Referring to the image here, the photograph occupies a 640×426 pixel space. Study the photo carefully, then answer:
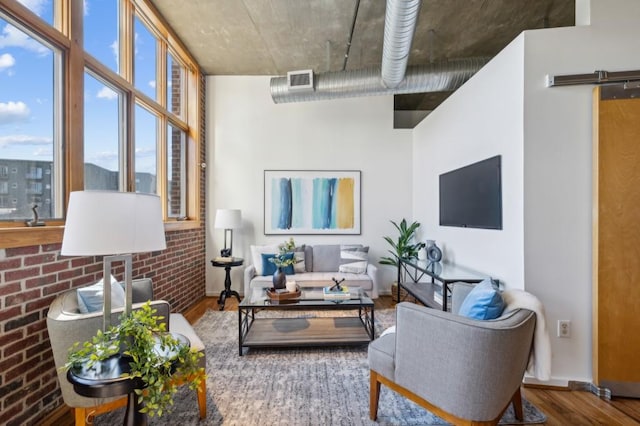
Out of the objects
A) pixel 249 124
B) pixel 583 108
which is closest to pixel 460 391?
pixel 583 108

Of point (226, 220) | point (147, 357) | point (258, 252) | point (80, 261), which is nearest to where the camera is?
point (147, 357)

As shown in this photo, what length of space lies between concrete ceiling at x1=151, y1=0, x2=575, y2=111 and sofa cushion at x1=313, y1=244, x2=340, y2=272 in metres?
2.59

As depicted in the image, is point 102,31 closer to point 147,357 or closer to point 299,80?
point 299,80

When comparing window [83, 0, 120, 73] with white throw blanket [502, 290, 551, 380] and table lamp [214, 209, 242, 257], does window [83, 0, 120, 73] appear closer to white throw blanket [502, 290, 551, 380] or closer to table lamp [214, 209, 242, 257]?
table lamp [214, 209, 242, 257]

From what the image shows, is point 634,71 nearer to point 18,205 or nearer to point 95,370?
point 95,370

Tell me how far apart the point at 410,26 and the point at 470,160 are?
1385 mm

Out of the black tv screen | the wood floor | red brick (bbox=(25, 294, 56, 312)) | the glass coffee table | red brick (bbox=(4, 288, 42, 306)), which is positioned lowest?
Answer: the wood floor

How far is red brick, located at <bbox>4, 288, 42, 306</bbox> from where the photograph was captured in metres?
1.60

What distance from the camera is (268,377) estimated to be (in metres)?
2.38

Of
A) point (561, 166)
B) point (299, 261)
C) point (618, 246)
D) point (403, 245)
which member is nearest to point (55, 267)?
point (299, 261)

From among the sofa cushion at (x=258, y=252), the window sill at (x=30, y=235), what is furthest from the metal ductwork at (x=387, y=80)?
the window sill at (x=30, y=235)

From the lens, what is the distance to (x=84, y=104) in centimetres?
225

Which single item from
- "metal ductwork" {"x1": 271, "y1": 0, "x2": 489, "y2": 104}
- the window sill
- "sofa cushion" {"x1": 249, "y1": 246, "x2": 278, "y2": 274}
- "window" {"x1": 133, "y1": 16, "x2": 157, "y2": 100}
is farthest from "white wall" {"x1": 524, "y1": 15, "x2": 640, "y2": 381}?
"window" {"x1": 133, "y1": 16, "x2": 157, "y2": 100}

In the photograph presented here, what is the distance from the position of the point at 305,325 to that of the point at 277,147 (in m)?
2.75
